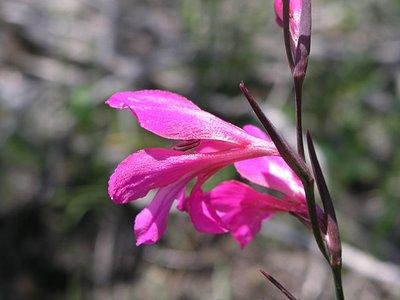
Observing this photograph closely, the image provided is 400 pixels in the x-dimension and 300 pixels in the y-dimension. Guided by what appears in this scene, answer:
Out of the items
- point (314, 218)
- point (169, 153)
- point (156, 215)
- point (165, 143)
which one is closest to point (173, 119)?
point (169, 153)

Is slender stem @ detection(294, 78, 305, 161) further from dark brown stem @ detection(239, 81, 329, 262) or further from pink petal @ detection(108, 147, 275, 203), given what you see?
pink petal @ detection(108, 147, 275, 203)

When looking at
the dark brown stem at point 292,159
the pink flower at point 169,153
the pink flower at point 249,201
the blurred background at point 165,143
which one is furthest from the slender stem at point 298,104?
the blurred background at point 165,143

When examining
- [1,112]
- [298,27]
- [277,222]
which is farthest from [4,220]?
[298,27]

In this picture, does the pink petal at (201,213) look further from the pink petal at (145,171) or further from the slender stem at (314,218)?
the slender stem at (314,218)

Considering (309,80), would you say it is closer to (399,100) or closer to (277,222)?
(399,100)

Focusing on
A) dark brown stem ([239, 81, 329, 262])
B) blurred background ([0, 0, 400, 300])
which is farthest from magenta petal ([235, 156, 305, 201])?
blurred background ([0, 0, 400, 300])

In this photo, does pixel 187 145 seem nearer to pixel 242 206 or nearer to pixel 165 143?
pixel 242 206
